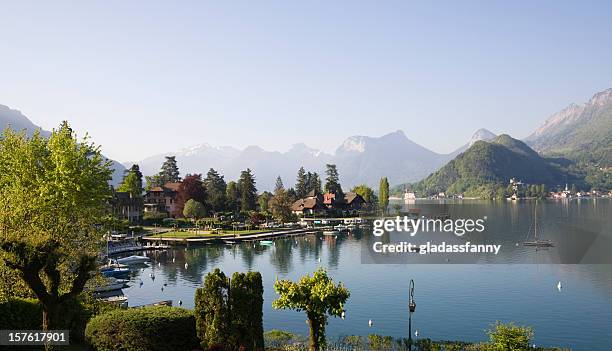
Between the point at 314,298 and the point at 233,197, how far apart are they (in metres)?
138

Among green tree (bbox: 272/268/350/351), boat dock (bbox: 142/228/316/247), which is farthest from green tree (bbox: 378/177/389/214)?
green tree (bbox: 272/268/350/351)

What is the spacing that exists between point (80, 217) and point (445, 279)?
170ft

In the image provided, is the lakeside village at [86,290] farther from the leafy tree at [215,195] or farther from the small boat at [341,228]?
the leafy tree at [215,195]

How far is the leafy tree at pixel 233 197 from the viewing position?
15438cm

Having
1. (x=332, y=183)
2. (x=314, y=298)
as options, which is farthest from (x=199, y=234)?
(x=314, y=298)

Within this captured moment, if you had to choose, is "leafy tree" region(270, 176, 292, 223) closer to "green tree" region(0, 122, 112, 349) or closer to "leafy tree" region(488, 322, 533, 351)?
"green tree" region(0, 122, 112, 349)

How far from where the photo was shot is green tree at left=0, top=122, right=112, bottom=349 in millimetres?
22625

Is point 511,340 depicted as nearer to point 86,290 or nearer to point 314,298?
point 314,298

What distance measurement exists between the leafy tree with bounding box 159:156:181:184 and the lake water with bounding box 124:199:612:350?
313 ft

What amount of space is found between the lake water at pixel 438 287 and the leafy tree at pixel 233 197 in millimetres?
49930

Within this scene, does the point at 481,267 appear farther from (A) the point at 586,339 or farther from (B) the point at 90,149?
(B) the point at 90,149

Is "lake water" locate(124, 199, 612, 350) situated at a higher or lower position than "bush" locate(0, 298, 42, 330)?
lower

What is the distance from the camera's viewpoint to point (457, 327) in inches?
1684

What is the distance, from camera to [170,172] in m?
195
